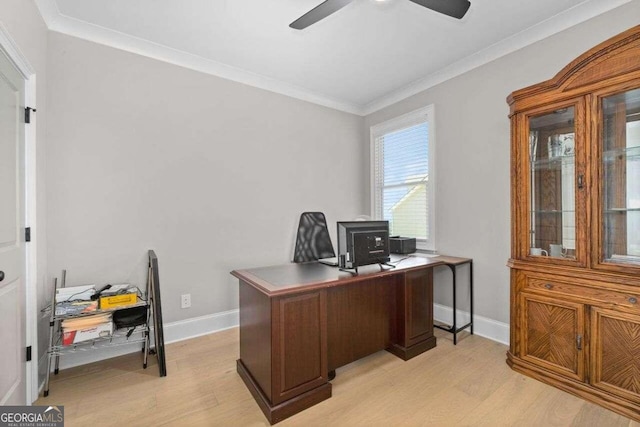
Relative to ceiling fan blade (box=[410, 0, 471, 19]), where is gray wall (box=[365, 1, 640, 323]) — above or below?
below

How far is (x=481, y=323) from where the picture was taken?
9.47 feet

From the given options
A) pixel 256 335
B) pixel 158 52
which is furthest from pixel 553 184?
pixel 158 52

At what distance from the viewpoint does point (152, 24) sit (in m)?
2.35

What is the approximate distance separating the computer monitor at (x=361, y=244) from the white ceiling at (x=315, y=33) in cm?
165

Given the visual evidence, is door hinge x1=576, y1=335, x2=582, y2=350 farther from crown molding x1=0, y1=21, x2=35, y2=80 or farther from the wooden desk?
crown molding x1=0, y1=21, x2=35, y2=80

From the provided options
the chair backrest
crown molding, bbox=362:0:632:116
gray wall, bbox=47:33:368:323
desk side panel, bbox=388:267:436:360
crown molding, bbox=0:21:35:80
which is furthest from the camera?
the chair backrest

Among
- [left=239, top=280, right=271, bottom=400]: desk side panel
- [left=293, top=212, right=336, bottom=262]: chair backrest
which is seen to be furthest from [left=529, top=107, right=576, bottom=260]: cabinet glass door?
[left=239, top=280, right=271, bottom=400]: desk side panel

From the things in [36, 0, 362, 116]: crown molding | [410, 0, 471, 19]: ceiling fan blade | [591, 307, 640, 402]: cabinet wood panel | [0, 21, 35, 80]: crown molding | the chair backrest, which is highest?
[36, 0, 362, 116]: crown molding

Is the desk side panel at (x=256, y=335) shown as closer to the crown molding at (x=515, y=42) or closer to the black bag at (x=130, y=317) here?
the black bag at (x=130, y=317)

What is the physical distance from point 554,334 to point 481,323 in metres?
0.86

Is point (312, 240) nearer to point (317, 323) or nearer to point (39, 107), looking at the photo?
point (317, 323)

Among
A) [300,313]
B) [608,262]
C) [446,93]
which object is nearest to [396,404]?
[300,313]

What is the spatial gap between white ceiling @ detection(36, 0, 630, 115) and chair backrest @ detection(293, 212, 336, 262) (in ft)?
5.23

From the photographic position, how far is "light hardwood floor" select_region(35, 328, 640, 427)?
1.73 meters
